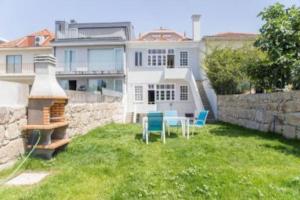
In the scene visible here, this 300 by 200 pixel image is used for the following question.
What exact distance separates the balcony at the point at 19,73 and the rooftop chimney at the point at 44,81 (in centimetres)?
2040

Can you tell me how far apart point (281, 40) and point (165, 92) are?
14.8 meters

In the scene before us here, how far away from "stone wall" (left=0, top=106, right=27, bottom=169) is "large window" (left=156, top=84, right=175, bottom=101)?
1855cm

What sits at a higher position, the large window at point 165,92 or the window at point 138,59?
the window at point 138,59

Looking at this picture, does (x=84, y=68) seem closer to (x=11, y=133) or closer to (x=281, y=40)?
(x=281, y=40)

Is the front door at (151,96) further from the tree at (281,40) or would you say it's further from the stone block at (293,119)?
the stone block at (293,119)

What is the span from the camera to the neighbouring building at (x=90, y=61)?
23531 millimetres

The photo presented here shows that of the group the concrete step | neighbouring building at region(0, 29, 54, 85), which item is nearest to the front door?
the concrete step

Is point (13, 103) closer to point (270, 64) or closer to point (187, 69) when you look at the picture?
point (270, 64)

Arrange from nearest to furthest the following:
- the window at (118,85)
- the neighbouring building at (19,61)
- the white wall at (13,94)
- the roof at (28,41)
→ the white wall at (13,94) < the window at (118,85) < the neighbouring building at (19,61) < the roof at (28,41)

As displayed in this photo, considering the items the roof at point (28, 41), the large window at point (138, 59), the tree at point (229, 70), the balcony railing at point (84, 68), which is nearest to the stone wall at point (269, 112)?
the tree at point (229, 70)

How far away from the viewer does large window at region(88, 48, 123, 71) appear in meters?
23.7

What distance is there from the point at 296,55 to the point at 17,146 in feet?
31.4

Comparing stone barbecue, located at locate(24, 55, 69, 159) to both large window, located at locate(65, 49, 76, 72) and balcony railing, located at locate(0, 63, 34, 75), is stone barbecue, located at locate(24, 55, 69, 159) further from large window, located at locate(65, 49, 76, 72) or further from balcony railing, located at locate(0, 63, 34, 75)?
balcony railing, located at locate(0, 63, 34, 75)

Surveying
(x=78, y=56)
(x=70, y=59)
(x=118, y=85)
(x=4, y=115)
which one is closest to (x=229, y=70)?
(x=118, y=85)
